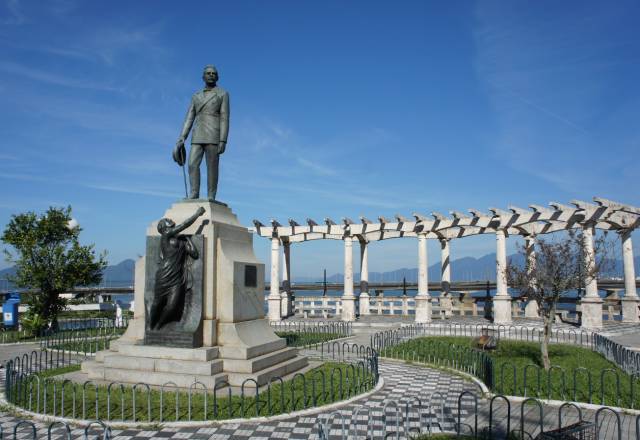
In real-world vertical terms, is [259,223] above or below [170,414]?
above

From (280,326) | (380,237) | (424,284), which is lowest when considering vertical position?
(280,326)

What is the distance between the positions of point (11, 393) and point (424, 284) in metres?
23.3

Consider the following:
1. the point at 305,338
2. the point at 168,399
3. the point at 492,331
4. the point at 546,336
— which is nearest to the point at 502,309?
the point at 492,331

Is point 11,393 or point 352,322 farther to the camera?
point 352,322

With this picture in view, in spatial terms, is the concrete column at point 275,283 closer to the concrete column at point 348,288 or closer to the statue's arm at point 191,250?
the concrete column at point 348,288

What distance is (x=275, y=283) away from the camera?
32.0 metres

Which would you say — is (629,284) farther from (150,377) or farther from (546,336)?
(150,377)

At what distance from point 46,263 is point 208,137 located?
635 inches

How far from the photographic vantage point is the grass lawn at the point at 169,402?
8.70m

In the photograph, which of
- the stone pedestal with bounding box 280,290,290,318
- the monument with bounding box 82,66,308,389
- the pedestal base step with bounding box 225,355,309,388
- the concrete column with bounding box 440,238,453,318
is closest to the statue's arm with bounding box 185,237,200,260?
the monument with bounding box 82,66,308,389

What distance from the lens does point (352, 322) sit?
28.7m

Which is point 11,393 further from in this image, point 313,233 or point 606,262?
point 313,233

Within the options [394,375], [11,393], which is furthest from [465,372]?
[11,393]

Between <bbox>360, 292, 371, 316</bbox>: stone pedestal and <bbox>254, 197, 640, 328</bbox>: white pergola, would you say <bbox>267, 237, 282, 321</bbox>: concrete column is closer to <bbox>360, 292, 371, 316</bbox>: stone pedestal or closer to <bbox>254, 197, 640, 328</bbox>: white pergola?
<bbox>254, 197, 640, 328</bbox>: white pergola
